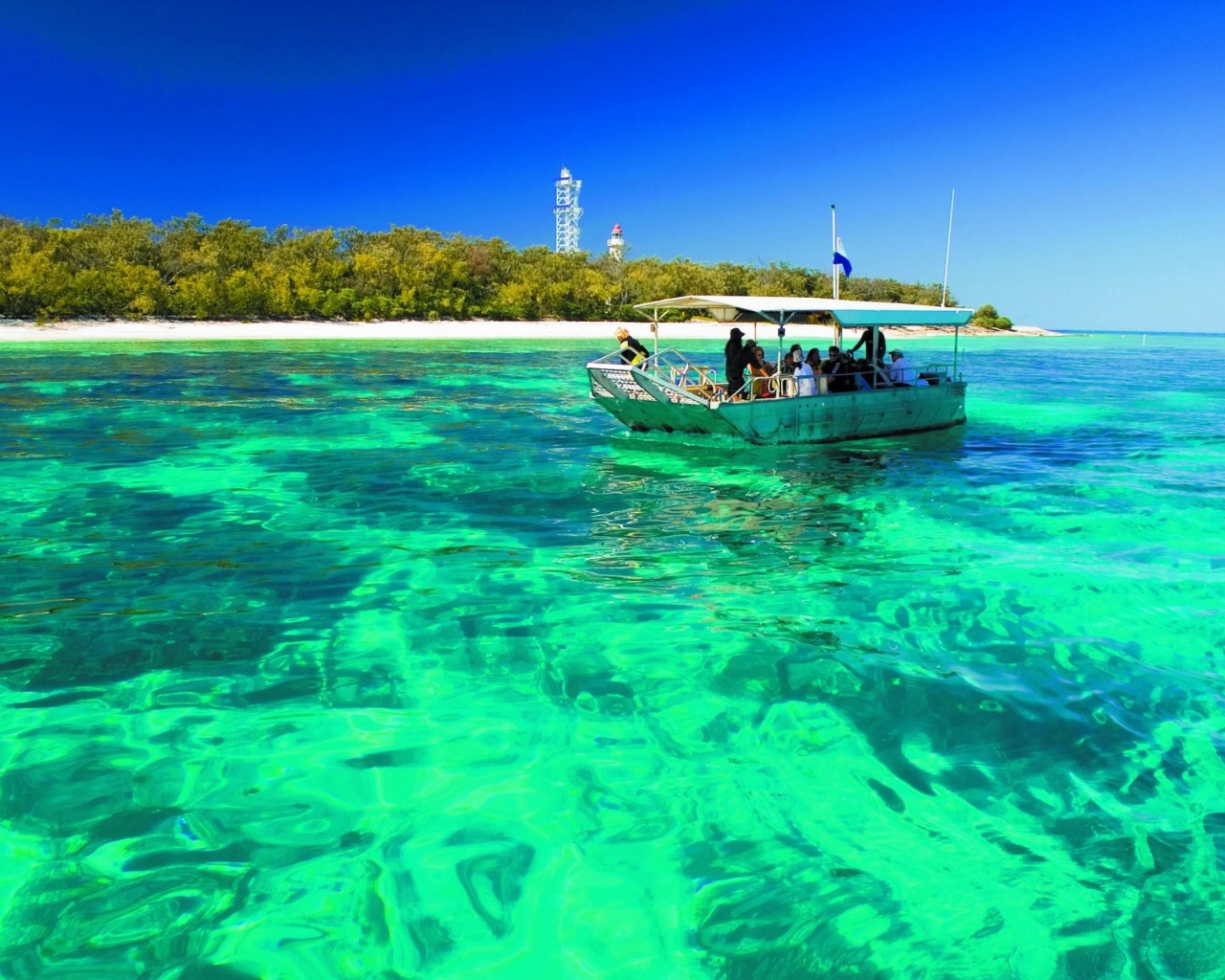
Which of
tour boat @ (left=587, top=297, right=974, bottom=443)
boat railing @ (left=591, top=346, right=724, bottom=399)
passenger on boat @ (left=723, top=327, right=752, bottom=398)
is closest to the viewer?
tour boat @ (left=587, top=297, right=974, bottom=443)

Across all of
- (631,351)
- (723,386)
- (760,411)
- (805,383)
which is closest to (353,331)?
(631,351)

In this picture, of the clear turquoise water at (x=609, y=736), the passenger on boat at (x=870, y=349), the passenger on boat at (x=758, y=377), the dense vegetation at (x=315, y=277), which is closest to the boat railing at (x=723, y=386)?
the passenger on boat at (x=758, y=377)

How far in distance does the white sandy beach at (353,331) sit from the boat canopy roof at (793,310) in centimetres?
2044

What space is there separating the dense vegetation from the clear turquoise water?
4641cm

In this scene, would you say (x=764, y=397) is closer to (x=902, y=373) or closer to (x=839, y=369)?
(x=839, y=369)

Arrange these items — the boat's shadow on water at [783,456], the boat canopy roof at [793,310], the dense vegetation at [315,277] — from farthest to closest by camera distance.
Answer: the dense vegetation at [315,277], the boat canopy roof at [793,310], the boat's shadow on water at [783,456]

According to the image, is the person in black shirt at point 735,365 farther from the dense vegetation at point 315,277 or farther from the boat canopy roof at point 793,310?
the dense vegetation at point 315,277

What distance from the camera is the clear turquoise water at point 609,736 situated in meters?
4.14

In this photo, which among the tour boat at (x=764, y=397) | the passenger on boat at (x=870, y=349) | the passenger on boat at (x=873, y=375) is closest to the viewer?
the tour boat at (x=764, y=397)

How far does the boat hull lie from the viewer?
16344 millimetres

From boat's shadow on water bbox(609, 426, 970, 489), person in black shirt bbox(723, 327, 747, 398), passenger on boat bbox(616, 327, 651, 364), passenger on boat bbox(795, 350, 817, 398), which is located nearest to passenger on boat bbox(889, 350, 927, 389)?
boat's shadow on water bbox(609, 426, 970, 489)

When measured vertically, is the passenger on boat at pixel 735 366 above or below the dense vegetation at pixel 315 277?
below

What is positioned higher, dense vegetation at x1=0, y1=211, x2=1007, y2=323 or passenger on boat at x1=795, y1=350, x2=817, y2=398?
dense vegetation at x1=0, y1=211, x2=1007, y2=323

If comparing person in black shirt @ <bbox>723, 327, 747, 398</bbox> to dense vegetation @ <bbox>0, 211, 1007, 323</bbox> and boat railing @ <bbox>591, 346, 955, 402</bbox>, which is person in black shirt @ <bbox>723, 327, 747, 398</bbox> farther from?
dense vegetation @ <bbox>0, 211, 1007, 323</bbox>
